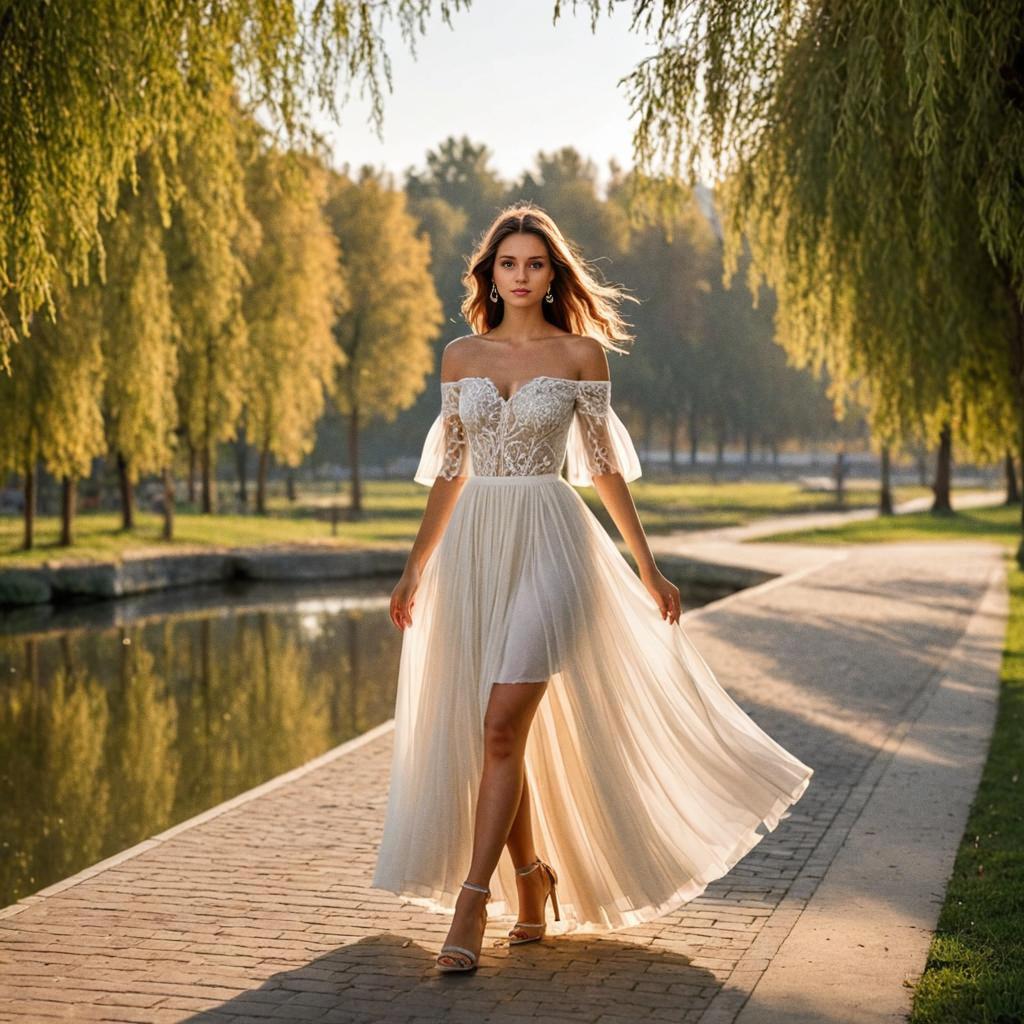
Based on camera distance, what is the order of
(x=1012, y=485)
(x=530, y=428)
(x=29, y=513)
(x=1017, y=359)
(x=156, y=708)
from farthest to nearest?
(x=1012, y=485) → (x=29, y=513) → (x=156, y=708) → (x=1017, y=359) → (x=530, y=428)

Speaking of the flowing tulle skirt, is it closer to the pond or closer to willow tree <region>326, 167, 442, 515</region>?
the pond

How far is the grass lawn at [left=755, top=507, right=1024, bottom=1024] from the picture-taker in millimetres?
4305

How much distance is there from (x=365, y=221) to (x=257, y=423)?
12.8 meters

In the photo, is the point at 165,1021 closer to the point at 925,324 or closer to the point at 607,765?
the point at 607,765

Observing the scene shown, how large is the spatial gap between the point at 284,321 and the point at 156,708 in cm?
2028

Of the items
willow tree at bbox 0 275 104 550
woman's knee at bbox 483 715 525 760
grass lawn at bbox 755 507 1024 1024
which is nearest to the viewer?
grass lawn at bbox 755 507 1024 1024

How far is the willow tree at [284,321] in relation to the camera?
1259 inches

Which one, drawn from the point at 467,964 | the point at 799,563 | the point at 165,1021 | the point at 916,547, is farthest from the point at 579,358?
the point at 916,547

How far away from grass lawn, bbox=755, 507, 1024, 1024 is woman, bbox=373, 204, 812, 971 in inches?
28.8

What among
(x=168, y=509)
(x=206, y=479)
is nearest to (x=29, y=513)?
(x=168, y=509)

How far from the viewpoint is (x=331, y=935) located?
525cm

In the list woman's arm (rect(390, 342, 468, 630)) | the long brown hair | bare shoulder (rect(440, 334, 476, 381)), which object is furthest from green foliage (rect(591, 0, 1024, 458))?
woman's arm (rect(390, 342, 468, 630))

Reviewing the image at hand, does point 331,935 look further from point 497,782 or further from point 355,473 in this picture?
point 355,473

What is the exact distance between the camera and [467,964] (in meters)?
4.73
